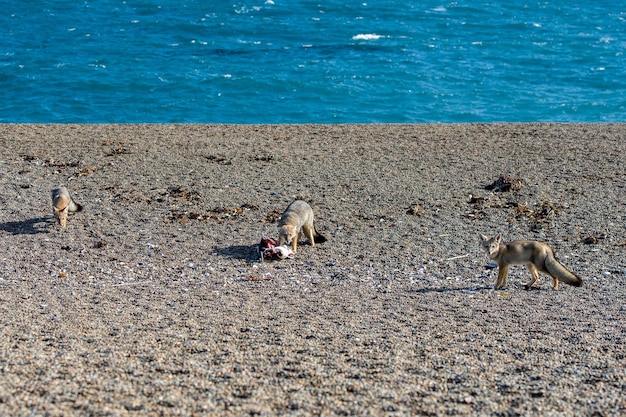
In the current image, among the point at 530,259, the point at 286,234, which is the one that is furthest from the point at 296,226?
the point at 530,259

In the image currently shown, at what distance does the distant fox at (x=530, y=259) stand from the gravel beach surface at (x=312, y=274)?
0.27 m

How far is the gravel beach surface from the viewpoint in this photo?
25.4 ft

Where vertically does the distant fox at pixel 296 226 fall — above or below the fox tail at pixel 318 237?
above

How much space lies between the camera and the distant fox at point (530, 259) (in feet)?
37.2

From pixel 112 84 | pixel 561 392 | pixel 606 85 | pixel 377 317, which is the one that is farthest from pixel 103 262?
pixel 606 85

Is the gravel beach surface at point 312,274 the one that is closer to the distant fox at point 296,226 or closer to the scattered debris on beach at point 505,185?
the scattered debris on beach at point 505,185

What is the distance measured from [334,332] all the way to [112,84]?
2940 centimetres

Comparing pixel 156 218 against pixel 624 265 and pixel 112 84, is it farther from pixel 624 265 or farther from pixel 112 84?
pixel 112 84

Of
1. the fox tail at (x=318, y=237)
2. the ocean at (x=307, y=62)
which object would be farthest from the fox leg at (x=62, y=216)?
the ocean at (x=307, y=62)

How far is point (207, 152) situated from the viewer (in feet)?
62.9

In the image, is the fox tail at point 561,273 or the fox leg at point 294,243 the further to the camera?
the fox leg at point 294,243

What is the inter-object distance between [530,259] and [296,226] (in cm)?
370

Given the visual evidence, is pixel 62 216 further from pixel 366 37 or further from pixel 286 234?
pixel 366 37

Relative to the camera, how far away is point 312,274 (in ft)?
41.3
